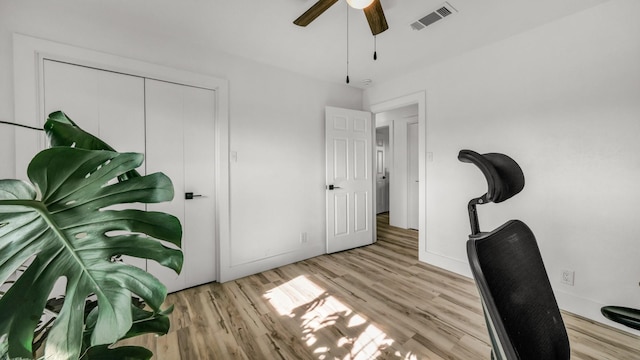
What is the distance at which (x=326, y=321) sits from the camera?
1.96 metres

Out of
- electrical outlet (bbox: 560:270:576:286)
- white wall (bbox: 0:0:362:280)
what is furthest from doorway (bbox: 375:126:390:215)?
electrical outlet (bbox: 560:270:576:286)

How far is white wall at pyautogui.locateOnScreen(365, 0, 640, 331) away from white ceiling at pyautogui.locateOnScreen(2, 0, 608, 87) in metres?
0.23

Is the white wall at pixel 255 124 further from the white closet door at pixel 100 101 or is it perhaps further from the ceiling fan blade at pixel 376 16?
the ceiling fan blade at pixel 376 16

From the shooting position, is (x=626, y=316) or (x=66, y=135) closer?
(x=66, y=135)

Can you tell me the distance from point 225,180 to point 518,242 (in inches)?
98.5

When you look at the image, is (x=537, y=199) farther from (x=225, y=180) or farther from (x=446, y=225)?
(x=225, y=180)

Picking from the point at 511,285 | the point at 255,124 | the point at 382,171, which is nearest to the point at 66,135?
the point at 511,285

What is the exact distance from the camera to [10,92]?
5.84 ft

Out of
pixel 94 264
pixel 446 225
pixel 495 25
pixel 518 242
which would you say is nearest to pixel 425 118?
pixel 495 25

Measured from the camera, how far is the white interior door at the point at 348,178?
343 cm

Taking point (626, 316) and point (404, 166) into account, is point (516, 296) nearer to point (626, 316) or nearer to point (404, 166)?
point (626, 316)

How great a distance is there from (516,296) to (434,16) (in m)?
2.18

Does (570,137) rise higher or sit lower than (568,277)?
higher

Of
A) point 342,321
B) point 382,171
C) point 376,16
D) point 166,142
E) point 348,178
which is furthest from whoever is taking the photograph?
point 382,171
